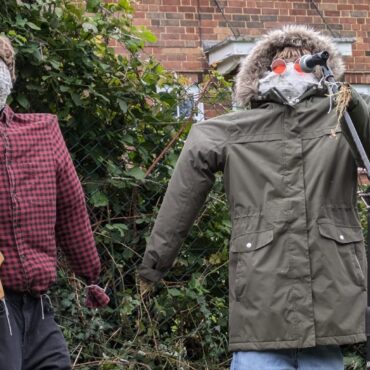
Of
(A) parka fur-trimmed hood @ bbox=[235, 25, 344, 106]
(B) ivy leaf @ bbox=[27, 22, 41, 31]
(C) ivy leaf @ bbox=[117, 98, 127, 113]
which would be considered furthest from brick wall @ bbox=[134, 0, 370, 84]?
(A) parka fur-trimmed hood @ bbox=[235, 25, 344, 106]

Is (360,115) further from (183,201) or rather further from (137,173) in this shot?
(137,173)

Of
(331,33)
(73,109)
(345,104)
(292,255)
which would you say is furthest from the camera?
(331,33)

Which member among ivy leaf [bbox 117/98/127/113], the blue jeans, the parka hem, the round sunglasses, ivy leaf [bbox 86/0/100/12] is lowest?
the blue jeans

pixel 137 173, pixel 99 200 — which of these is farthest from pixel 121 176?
pixel 99 200

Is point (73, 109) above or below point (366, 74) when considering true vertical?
above

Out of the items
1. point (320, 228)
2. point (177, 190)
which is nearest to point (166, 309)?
point (177, 190)

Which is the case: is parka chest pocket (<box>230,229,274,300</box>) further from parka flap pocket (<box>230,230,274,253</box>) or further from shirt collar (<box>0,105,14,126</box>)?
shirt collar (<box>0,105,14,126</box>)

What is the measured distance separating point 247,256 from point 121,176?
1.80 metres

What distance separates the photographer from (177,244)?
4.25m

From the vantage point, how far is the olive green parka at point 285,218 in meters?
3.85

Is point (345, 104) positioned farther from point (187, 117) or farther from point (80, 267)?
point (187, 117)

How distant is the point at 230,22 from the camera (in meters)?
10.9

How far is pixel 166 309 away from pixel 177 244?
139 cm

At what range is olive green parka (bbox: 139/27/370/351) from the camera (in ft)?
12.6
